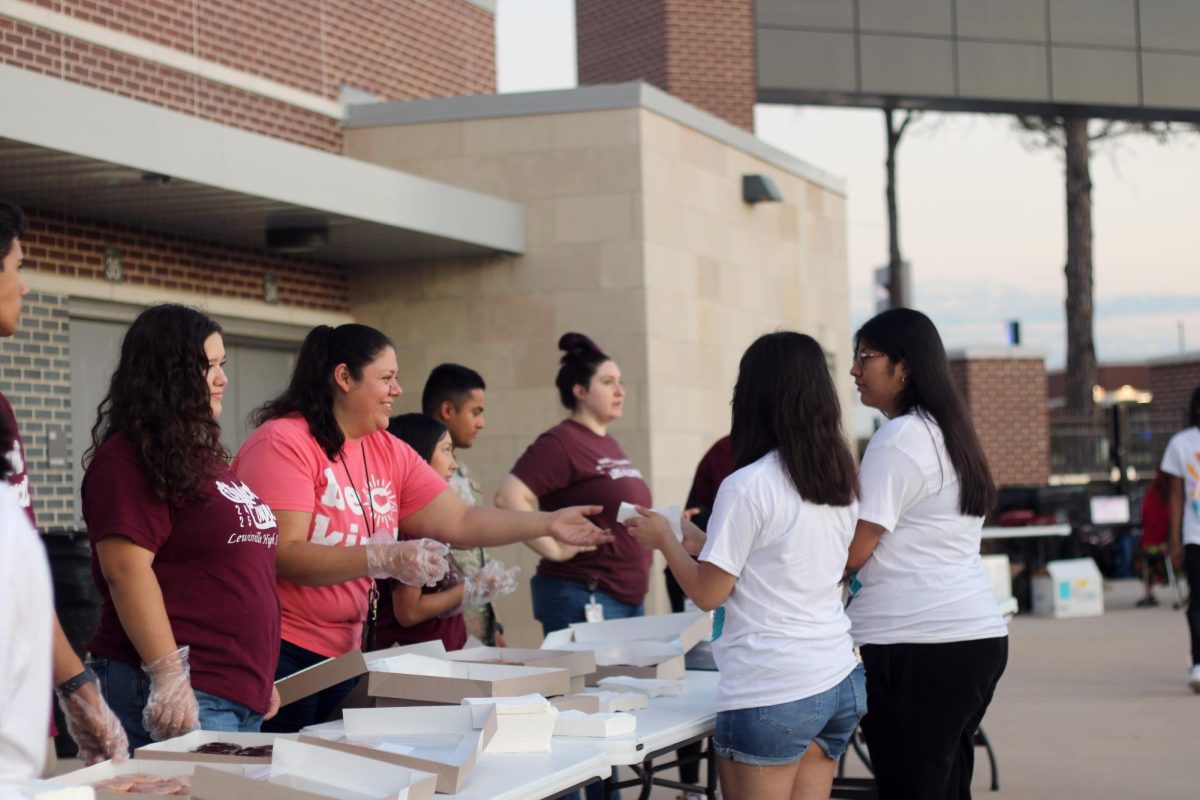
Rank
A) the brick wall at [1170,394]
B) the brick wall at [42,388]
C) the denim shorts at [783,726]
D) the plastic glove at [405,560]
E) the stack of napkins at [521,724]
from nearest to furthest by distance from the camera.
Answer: the stack of napkins at [521,724], the denim shorts at [783,726], the plastic glove at [405,560], the brick wall at [42,388], the brick wall at [1170,394]

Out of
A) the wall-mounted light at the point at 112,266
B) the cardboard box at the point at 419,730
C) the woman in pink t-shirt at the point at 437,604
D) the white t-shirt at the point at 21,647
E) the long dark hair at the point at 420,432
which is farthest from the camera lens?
the wall-mounted light at the point at 112,266

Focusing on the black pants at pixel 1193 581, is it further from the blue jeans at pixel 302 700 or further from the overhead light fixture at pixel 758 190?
the blue jeans at pixel 302 700

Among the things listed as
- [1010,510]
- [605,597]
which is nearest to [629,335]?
[605,597]

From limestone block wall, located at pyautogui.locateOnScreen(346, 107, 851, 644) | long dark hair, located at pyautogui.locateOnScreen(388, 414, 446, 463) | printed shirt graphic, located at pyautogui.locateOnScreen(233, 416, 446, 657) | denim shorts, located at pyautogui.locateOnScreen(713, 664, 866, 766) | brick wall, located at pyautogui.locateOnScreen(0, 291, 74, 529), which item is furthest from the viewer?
limestone block wall, located at pyautogui.locateOnScreen(346, 107, 851, 644)

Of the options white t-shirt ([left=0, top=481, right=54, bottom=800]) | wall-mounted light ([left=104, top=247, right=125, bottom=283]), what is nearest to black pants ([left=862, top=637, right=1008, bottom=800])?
white t-shirt ([left=0, top=481, right=54, bottom=800])

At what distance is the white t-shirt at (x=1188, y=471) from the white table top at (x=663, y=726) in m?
5.20

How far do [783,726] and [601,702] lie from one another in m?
0.52

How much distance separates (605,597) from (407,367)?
662 centimetres

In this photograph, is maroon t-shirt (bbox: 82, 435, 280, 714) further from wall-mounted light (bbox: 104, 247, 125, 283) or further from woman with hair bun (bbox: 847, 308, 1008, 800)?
wall-mounted light (bbox: 104, 247, 125, 283)

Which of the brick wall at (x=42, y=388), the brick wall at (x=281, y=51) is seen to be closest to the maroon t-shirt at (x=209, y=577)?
the brick wall at (x=42, y=388)

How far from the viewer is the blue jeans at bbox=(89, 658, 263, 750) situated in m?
3.31

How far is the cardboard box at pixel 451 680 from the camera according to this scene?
11.5ft

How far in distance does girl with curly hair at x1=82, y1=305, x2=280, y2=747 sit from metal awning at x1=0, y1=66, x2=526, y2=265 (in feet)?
16.3

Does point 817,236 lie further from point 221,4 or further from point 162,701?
point 162,701
